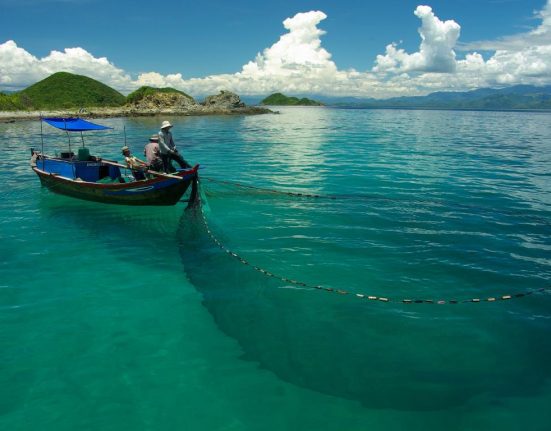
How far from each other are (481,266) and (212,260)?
762 centimetres

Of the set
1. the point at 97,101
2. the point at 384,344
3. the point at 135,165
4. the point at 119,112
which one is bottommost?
the point at 384,344

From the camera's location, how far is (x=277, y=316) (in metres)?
8.48

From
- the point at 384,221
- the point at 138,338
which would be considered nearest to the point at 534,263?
the point at 384,221

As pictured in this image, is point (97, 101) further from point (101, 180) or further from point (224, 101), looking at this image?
point (101, 180)

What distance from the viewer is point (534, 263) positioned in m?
10.8

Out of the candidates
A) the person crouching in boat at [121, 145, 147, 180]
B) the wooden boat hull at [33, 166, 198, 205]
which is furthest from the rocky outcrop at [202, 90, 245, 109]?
the person crouching in boat at [121, 145, 147, 180]

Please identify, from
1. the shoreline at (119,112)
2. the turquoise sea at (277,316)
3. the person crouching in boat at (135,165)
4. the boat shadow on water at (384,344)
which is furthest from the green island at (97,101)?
the boat shadow on water at (384,344)

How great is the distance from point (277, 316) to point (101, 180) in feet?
42.3

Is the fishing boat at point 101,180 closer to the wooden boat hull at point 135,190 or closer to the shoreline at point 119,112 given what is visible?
the wooden boat hull at point 135,190

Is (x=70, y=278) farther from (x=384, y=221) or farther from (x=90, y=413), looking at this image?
(x=384, y=221)

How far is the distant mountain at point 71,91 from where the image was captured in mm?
142500

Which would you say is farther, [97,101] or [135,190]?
[97,101]

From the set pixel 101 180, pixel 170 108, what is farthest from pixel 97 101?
pixel 101 180

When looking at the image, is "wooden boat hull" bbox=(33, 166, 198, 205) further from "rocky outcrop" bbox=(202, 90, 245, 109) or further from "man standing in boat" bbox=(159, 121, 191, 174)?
"rocky outcrop" bbox=(202, 90, 245, 109)
